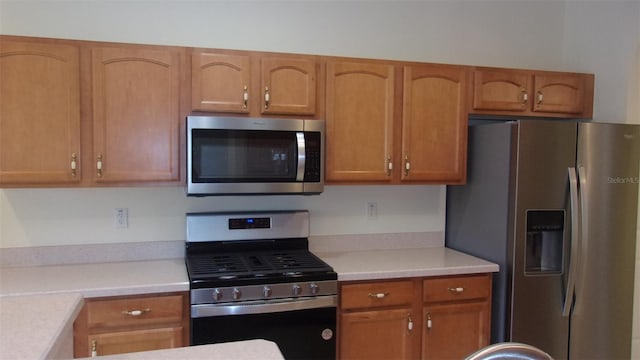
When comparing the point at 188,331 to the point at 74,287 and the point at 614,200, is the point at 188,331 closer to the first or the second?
the point at 74,287

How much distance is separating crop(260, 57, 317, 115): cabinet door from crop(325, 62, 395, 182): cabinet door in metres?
0.11

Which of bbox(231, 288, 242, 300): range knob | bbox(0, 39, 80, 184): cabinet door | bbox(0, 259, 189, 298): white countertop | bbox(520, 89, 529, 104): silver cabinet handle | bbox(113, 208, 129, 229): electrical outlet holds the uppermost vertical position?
bbox(520, 89, 529, 104): silver cabinet handle

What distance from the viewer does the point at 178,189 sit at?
2664mm

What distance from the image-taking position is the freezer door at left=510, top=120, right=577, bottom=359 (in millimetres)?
2467

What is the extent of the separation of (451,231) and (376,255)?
1.99 feet

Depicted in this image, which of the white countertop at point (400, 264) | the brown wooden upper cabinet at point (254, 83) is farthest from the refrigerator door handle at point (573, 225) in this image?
the brown wooden upper cabinet at point (254, 83)

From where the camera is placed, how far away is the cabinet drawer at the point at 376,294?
235 cm

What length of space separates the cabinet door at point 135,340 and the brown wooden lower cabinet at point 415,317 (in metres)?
0.81

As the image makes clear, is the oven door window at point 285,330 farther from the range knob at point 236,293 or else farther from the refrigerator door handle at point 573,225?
the refrigerator door handle at point 573,225

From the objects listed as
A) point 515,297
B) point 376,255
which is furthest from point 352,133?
point 515,297

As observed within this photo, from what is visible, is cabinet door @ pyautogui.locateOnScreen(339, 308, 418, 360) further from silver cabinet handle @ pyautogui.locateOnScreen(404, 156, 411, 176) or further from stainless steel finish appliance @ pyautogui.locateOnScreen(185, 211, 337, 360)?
silver cabinet handle @ pyautogui.locateOnScreen(404, 156, 411, 176)

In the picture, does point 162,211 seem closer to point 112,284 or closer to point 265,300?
point 112,284

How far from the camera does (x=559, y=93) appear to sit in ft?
9.47

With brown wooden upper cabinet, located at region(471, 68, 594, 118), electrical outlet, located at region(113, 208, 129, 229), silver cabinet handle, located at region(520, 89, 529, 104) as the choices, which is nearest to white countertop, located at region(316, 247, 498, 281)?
brown wooden upper cabinet, located at region(471, 68, 594, 118)
